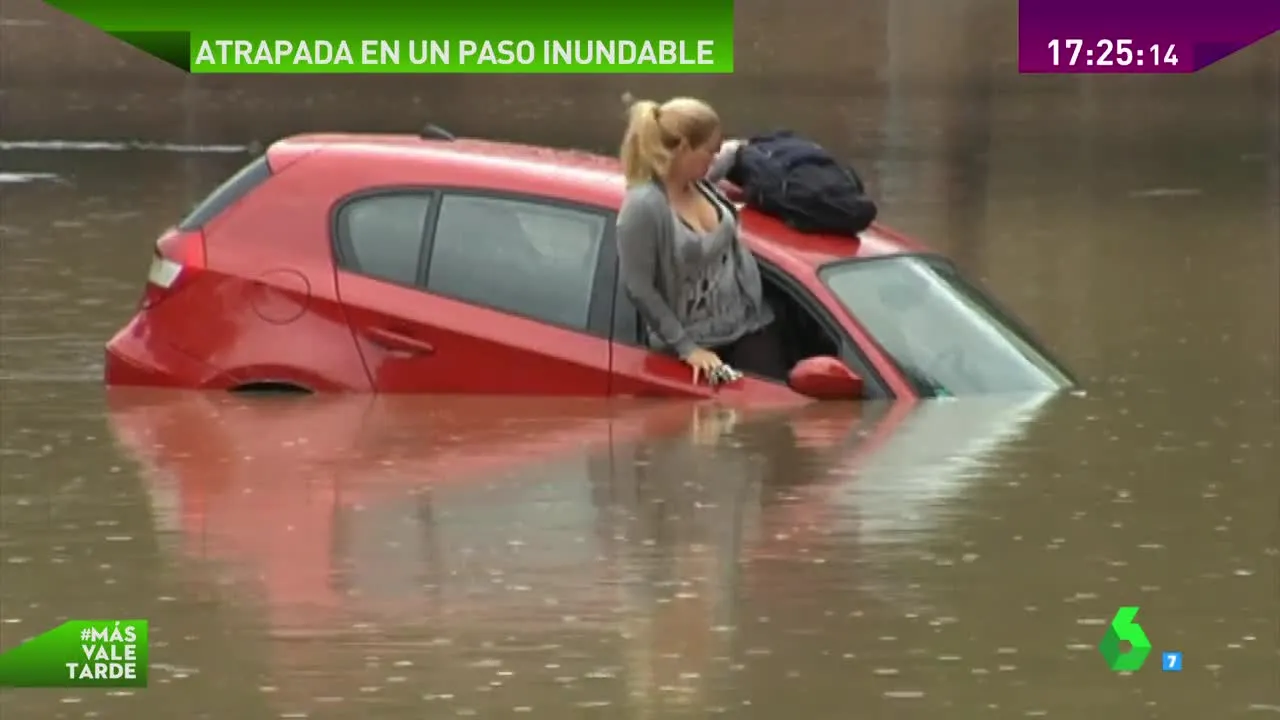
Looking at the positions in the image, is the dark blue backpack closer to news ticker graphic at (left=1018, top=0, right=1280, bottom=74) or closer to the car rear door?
the car rear door

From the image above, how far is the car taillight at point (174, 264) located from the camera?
479 inches

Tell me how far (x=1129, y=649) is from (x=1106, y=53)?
9.18 meters

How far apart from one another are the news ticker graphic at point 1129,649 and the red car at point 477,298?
3304 millimetres

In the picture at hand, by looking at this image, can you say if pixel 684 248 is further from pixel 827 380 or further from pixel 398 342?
pixel 398 342

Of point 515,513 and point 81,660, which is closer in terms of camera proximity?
point 81,660

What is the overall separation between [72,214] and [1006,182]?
7.95m

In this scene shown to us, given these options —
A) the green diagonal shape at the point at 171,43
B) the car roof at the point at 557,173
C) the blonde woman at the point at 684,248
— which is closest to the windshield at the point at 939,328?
the car roof at the point at 557,173

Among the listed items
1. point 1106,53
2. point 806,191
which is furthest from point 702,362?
point 1106,53

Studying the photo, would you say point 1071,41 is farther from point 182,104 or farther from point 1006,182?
point 182,104

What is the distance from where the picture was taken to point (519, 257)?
11805 millimetres

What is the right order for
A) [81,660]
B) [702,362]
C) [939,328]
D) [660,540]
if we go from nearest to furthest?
[81,660] → [660,540] → [702,362] → [939,328]

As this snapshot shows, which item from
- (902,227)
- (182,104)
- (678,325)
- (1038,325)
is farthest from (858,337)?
(182,104)

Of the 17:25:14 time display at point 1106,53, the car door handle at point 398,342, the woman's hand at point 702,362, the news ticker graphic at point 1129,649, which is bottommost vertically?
the news ticker graphic at point 1129,649

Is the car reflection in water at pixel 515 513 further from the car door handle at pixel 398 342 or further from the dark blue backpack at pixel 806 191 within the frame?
the dark blue backpack at pixel 806 191
